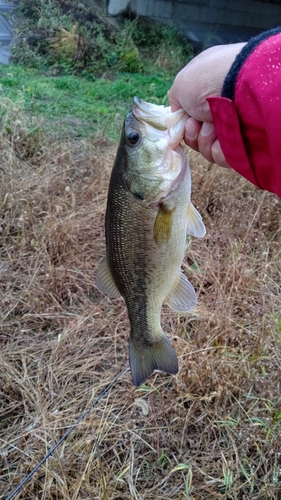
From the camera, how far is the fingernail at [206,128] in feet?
4.70

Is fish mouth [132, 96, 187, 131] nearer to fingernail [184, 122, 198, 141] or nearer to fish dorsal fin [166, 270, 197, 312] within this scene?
fingernail [184, 122, 198, 141]

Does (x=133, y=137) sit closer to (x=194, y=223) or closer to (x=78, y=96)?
(x=194, y=223)

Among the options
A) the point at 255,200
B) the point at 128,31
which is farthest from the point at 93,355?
the point at 128,31

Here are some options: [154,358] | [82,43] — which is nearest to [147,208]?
[154,358]

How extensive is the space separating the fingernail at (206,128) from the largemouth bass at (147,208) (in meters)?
0.07

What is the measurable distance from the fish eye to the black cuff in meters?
0.30

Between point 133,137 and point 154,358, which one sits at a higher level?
point 133,137

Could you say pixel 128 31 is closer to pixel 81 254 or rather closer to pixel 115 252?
pixel 81 254

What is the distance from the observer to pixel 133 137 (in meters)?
1.43

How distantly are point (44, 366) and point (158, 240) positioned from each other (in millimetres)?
1680

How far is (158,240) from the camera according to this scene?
1.48 m

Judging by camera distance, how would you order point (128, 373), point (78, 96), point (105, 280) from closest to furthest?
1. point (105, 280)
2. point (128, 373)
3. point (78, 96)

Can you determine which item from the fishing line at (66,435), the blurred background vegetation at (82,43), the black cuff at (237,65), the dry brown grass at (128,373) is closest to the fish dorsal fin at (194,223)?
the black cuff at (237,65)

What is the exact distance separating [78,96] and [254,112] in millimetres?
6503
